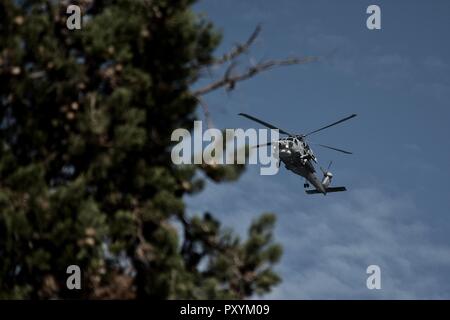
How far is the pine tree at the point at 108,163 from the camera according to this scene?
9.69 metres

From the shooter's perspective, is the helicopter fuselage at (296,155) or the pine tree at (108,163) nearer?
the pine tree at (108,163)

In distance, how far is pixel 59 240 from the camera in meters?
9.54

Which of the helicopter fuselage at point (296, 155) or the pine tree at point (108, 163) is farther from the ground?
the helicopter fuselage at point (296, 155)

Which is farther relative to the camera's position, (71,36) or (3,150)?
(71,36)

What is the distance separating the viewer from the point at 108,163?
1023 cm

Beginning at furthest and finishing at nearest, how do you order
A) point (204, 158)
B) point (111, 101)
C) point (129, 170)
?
point (204, 158) < point (129, 170) < point (111, 101)

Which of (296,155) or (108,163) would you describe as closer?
(108,163)

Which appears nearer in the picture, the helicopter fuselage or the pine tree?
the pine tree

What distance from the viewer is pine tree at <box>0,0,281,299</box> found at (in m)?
9.69

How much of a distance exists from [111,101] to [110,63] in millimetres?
861

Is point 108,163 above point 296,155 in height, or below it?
below

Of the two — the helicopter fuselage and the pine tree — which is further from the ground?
the helicopter fuselage
